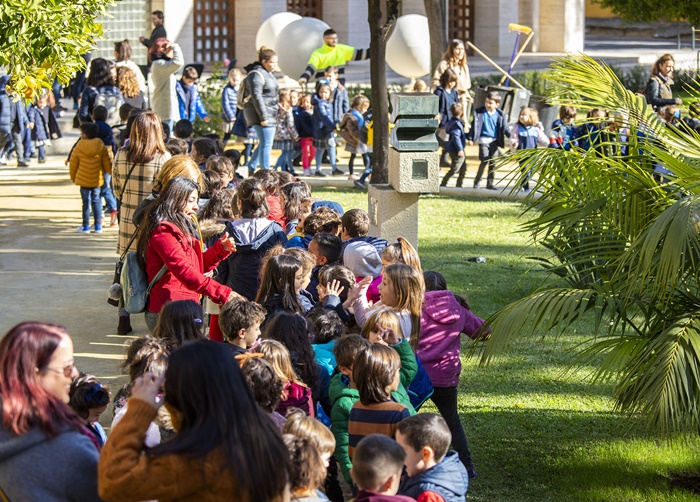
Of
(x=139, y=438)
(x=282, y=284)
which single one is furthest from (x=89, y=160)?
(x=139, y=438)

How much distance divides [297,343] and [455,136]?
1052 centimetres

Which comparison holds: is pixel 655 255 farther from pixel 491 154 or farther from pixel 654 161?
pixel 491 154

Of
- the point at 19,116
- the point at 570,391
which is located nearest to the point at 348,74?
the point at 19,116

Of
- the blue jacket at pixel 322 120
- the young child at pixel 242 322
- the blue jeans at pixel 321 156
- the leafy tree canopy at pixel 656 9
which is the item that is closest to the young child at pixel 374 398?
the young child at pixel 242 322

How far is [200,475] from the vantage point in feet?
10.6

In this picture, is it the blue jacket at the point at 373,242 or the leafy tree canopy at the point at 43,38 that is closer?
the leafy tree canopy at the point at 43,38

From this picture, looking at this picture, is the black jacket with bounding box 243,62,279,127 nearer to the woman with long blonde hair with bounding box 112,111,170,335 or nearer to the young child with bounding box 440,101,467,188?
the young child with bounding box 440,101,467,188

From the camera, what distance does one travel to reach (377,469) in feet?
12.7

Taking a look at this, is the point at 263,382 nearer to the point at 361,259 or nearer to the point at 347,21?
the point at 361,259

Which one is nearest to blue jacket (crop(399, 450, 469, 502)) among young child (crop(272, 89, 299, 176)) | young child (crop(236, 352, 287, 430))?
young child (crop(236, 352, 287, 430))

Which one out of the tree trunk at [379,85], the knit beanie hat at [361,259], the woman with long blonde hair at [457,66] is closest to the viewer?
the knit beanie hat at [361,259]

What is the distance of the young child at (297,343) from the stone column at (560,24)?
3204 centimetres

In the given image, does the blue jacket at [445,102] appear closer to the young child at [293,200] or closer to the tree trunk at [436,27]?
the tree trunk at [436,27]

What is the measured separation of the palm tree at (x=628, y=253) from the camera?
5.20 metres
